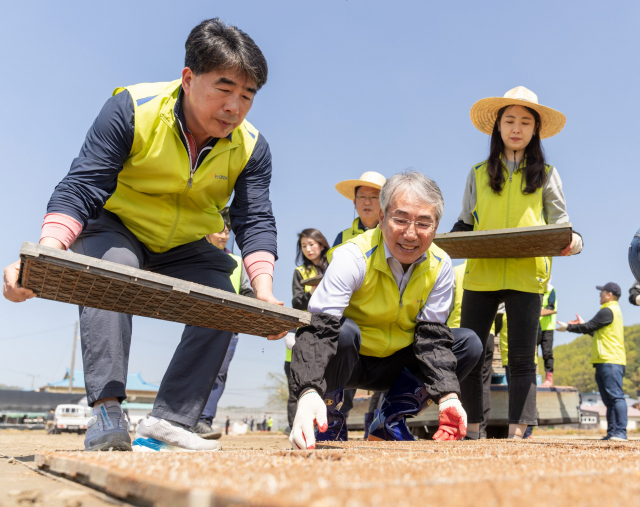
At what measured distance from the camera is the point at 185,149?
2.76m

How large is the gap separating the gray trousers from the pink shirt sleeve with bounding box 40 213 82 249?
233 millimetres

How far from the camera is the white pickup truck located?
46.5ft

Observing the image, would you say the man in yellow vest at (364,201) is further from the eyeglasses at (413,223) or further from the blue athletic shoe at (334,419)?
the eyeglasses at (413,223)

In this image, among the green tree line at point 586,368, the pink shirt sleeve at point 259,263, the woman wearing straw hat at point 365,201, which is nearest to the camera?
the pink shirt sleeve at point 259,263

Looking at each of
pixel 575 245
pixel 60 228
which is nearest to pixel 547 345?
pixel 575 245

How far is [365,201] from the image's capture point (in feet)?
19.4

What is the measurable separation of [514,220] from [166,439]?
106 inches

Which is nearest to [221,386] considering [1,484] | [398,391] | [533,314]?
[398,391]

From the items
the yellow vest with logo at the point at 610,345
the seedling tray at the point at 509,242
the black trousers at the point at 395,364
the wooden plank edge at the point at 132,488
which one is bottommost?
the wooden plank edge at the point at 132,488

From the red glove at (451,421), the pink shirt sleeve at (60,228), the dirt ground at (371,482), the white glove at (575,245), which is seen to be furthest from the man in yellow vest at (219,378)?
the dirt ground at (371,482)

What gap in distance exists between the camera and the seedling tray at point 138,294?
6.54 ft

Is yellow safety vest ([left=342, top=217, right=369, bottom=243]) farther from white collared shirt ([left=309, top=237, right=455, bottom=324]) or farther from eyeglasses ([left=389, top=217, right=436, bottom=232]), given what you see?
eyeglasses ([left=389, top=217, right=436, bottom=232])

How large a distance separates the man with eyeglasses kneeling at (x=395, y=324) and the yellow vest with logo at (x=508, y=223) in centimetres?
73

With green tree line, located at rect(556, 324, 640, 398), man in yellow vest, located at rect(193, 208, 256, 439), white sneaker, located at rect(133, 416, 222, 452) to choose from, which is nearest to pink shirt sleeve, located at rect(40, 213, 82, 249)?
white sneaker, located at rect(133, 416, 222, 452)
